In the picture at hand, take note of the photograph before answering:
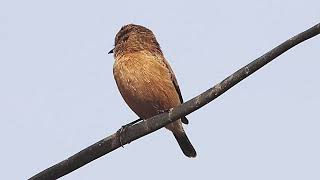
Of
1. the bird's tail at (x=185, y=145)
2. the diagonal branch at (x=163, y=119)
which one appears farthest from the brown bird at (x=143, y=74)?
the diagonal branch at (x=163, y=119)

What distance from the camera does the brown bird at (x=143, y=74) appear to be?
814 centimetres

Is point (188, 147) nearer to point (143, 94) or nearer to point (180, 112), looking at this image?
point (143, 94)

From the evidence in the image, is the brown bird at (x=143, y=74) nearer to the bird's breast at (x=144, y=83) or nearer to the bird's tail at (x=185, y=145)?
the bird's breast at (x=144, y=83)

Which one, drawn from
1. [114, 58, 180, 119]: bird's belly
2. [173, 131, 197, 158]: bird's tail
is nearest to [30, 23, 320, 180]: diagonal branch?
[114, 58, 180, 119]: bird's belly

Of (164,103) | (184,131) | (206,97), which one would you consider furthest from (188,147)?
(206,97)

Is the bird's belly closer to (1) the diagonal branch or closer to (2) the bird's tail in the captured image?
(2) the bird's tail

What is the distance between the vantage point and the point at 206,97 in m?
4.89

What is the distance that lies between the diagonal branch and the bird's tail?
420 centimetres

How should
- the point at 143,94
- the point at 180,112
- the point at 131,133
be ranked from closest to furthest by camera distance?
the point at 180,112 < the point at 131,133 < the point at 143,94

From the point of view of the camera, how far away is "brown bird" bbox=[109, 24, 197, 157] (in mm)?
8141

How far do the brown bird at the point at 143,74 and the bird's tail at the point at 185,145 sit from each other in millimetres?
1249

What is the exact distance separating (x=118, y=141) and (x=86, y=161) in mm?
324

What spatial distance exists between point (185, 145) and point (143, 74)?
233cm

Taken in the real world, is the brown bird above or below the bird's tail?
above
